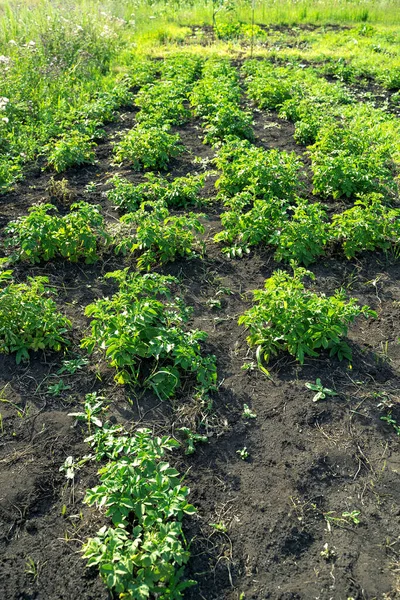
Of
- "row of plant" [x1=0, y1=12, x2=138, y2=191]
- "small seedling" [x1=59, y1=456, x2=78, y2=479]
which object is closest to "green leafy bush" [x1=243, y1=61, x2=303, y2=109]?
"row of plant" [x1=0, y1=12, x2=138, y2=191]

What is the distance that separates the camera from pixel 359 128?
782 cm

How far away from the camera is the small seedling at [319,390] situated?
150 inches

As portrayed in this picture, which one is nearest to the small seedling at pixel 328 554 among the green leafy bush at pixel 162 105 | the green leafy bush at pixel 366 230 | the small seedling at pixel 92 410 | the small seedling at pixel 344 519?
the small seedling at pixel 344 519

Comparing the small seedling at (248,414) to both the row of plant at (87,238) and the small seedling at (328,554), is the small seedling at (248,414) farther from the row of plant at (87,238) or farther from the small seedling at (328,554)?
the row of plant at (87,238)

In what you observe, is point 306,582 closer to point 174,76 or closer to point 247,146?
point 247,146

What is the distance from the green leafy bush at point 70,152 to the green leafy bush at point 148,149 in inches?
16.8

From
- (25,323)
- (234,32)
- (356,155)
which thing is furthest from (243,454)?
(234,32)

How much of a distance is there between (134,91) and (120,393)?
27.5ft

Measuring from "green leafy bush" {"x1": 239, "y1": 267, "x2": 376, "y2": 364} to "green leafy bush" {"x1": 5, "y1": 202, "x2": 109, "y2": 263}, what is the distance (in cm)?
195

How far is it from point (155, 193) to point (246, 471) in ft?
12.1

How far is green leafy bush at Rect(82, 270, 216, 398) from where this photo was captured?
3750 mm

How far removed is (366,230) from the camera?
523 centimetres

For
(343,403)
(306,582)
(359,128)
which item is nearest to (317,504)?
(306,582)

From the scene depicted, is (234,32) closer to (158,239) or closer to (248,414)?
(158,239)
